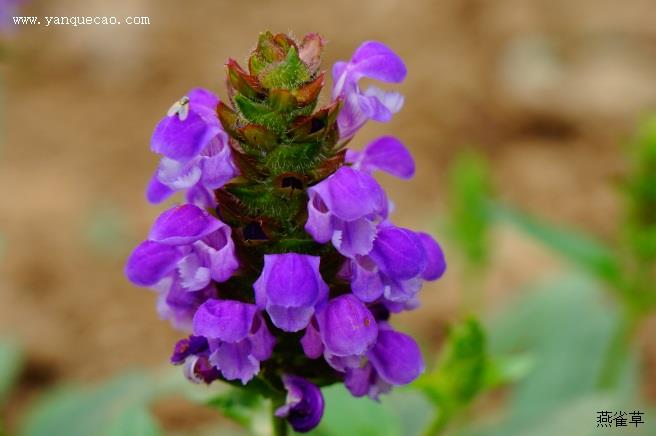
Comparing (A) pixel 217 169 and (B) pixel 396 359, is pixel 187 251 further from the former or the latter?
(B) pixel 396 359

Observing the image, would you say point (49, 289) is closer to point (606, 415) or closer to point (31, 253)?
point (31, 253)

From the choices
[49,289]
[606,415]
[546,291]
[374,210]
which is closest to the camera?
[374,210]

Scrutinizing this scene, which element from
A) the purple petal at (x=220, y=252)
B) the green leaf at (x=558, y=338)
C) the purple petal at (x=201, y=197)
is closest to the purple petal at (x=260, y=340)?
the purple petal at (x=220, y=252)

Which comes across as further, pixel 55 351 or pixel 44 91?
pixel 44 91

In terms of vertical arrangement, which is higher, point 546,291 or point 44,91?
point 44,91

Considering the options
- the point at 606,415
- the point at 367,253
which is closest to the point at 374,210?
the point at 367,253

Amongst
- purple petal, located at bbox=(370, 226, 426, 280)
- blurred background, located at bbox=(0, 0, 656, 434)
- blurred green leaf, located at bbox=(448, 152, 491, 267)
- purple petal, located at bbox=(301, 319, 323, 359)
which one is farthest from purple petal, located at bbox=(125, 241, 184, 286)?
blurred background, located at bbox=(0, 0, 656, 434)

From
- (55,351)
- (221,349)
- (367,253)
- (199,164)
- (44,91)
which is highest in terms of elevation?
(44,91)

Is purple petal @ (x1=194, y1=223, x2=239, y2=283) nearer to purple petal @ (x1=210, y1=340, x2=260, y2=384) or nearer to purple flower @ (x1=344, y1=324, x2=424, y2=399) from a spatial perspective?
purple petal @ (x1=210, y1=340, x2=260, y2=384)

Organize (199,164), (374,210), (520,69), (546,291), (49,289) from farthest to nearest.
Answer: (520,69) < (49,289) < (546,291) < (199,164) < (374,210)
